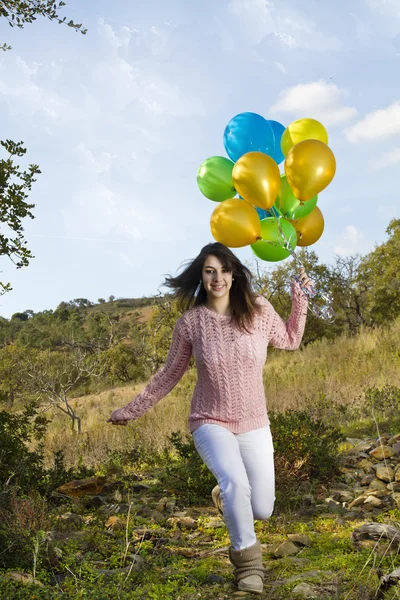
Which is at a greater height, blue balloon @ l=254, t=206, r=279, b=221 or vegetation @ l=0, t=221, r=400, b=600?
blue balloon @ l=254, t=206, r=279, b=221

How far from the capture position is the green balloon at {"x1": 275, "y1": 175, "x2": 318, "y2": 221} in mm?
5736

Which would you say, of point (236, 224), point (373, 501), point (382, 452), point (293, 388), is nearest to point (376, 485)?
point (373, 501)

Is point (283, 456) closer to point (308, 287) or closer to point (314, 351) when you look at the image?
point (308, 287)

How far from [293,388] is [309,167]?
6658 millimetres

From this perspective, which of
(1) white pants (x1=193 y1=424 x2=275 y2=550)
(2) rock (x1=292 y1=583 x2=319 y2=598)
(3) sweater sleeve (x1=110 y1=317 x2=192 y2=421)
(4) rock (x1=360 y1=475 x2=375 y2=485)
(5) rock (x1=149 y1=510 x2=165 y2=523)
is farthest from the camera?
(4) rock (x1=360 y1=475 x2=375 y2=485)

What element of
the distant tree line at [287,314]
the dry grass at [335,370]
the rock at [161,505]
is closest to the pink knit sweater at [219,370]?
the rock at [161,505]

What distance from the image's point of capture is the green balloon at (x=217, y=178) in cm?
608

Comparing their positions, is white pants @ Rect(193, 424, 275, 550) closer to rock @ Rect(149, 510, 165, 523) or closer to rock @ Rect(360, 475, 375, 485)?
rock @ Rect(149, 510, 165, 523)

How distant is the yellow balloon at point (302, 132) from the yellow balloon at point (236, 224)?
916 mm

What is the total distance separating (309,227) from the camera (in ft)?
18.9

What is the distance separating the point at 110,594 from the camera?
342 cm

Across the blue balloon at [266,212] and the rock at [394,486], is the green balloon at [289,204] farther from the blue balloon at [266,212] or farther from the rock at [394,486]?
the rock at [394,486]

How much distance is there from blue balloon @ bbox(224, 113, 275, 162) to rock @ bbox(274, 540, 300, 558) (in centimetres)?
352

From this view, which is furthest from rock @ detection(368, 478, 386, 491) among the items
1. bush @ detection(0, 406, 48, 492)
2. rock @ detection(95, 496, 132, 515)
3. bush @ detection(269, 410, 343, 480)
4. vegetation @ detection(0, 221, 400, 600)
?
bush @ detection(0, 406, 48, 492)
